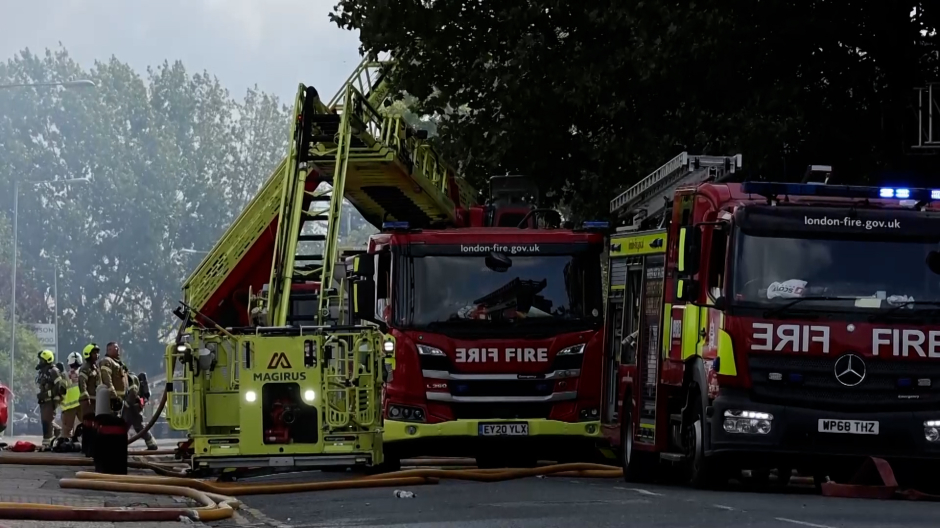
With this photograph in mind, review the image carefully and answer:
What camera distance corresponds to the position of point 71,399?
101ft

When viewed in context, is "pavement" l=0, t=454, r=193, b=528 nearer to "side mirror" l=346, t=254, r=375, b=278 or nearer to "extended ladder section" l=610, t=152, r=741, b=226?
"side mirror" l=346, t=254, r=375, b=278

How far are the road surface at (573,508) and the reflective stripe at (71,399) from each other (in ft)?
45.0

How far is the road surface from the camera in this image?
13.0 meters

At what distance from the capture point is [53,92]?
10612cm

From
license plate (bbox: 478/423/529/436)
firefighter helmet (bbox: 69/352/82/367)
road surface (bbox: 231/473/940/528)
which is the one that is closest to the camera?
road surface (bbox: 231/473/940/528)

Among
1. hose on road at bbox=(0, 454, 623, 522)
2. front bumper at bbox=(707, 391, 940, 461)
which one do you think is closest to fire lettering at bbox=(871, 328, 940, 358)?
front bumper at bbox=(707, 391, 940, 461)

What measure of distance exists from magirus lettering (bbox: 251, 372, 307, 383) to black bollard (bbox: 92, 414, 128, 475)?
144cm

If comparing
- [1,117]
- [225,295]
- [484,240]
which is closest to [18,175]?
[1,117]

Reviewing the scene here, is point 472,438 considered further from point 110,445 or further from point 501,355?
point 110,445

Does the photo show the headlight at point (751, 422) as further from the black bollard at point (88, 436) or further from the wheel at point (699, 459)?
the black bollard at point (88, 436)

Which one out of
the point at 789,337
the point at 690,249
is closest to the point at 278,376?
the point at 690,249

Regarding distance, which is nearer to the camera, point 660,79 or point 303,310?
point 660,79

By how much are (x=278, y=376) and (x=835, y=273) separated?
6278mm

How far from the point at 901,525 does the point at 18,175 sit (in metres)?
92.6
